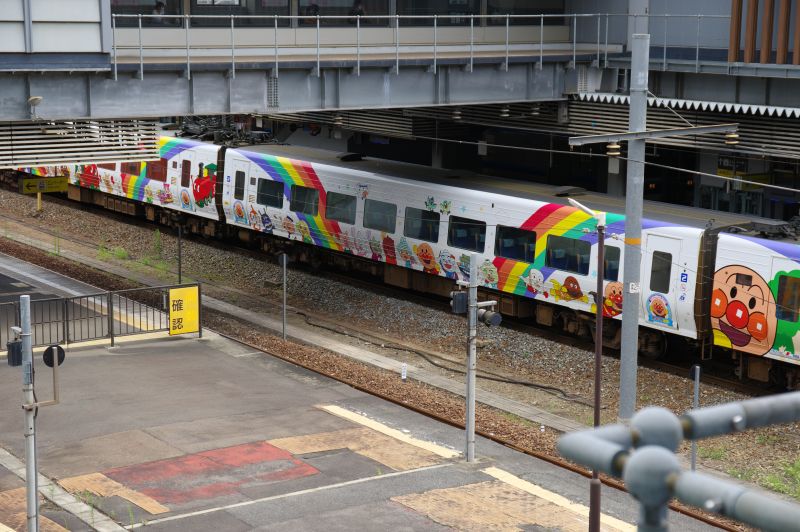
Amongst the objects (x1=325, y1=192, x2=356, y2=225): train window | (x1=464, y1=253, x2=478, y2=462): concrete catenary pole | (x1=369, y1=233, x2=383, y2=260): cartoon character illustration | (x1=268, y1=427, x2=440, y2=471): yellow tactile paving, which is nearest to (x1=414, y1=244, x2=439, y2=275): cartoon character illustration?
(x1=369, y1=233, x2=383, y2=260): cartoon character illustration

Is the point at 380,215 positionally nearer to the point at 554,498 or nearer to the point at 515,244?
the point at 515,244

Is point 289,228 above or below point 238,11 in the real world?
below

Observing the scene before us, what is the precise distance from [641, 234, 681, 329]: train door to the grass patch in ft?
13.4

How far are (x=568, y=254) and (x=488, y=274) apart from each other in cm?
260

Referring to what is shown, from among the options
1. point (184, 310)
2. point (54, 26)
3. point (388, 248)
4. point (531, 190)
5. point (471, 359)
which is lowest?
point (184, 310)

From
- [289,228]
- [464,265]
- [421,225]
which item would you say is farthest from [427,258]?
[289,228]

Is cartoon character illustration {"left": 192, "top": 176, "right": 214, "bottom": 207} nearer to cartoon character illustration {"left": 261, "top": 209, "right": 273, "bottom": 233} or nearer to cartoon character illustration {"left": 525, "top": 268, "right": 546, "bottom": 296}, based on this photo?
cartoon character illustration {"left": 261, "top": 209, "right": 273, "bottom": 233}

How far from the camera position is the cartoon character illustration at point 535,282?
24359 mm

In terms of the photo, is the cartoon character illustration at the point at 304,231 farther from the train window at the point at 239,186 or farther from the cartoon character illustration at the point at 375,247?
the train window at the point at 239,186

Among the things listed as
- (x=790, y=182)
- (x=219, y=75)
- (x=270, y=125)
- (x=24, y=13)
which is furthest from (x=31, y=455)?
(x=270, y=125)

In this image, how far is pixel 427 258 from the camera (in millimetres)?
27422

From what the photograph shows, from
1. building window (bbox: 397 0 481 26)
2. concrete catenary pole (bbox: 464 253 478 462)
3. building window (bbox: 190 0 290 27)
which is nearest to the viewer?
concrete catenary pole (bbox: 464 253 478 462)

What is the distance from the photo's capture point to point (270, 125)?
4859 cm

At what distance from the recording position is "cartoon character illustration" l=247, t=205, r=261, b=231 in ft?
107
